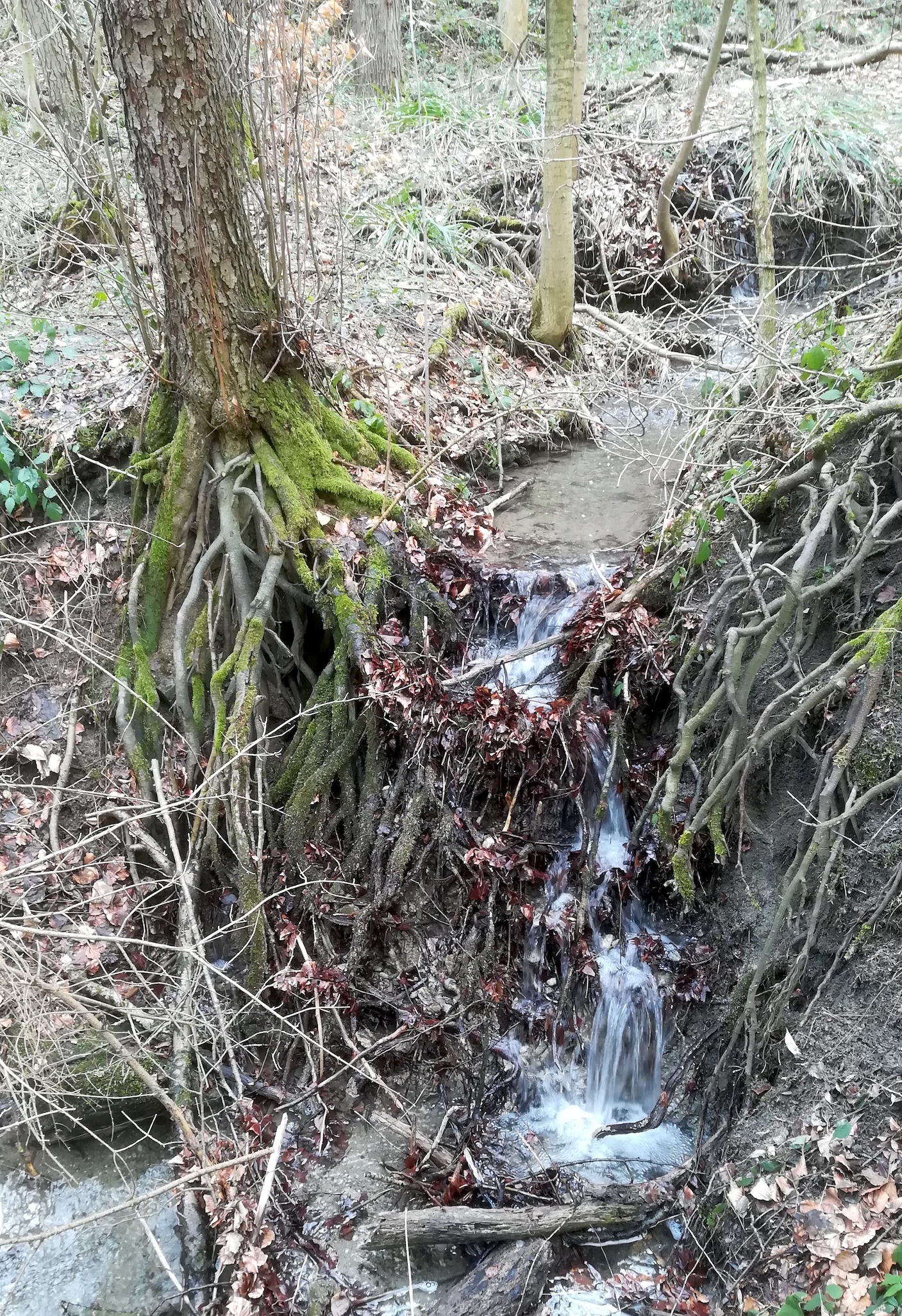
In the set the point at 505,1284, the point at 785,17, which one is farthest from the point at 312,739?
the point at 785,17

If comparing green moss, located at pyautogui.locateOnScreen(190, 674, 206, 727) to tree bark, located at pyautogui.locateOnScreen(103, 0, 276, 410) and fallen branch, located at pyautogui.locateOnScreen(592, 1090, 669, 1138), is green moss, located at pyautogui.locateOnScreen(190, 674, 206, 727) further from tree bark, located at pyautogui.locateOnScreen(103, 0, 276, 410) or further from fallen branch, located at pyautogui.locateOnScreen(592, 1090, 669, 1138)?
fallen branch, located at pyautogui.locateOnScreen(592, 1090, 669, 1138)

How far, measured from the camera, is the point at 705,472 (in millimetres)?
5219

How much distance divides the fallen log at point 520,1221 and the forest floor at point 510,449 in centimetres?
13

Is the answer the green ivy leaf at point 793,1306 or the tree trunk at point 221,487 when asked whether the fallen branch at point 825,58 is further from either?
the green ivy leaf at point 793,1306

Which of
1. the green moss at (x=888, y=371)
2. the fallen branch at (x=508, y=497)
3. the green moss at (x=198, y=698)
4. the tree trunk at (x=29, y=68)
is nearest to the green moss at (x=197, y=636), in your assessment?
the green moss at (x=198, y=698)

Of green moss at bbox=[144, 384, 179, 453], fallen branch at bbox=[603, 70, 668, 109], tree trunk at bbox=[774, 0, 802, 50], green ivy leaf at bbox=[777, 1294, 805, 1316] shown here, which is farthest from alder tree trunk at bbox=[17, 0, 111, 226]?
tree trunk at bbox=[774, 0, 802, 50]

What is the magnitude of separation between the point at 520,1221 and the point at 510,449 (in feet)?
17.6

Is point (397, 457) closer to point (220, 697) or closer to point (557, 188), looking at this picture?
point (220, 697)

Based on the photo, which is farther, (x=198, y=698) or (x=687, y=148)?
(x=687, y=148)

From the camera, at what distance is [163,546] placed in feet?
16.2

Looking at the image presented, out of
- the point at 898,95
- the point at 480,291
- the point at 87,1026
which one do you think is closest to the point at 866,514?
the point at 87,1026

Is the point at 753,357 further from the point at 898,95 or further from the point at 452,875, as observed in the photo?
the point at 898,95

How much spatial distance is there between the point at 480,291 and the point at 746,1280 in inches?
296

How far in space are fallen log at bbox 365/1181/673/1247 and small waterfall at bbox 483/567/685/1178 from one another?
303 millimetres
